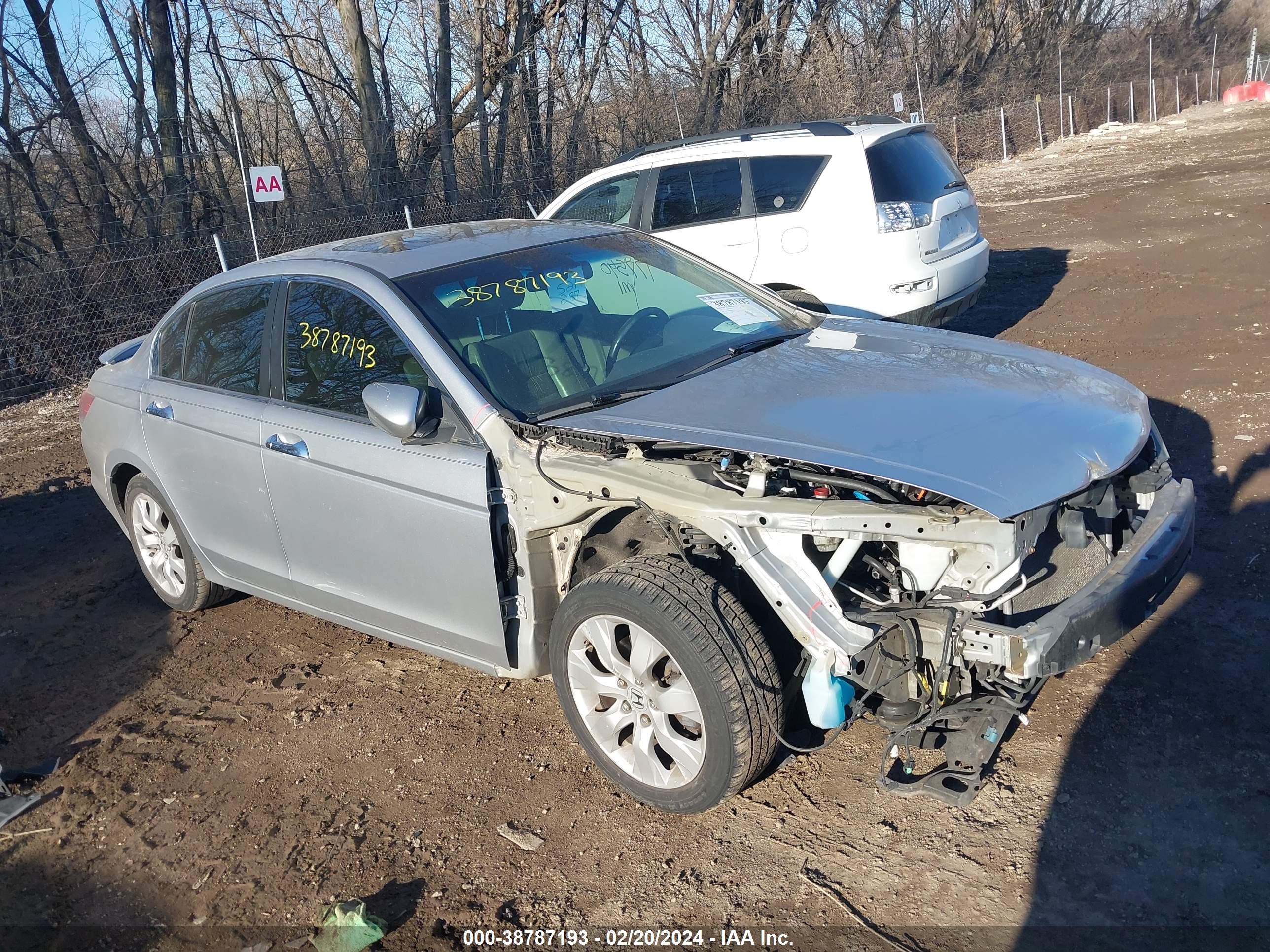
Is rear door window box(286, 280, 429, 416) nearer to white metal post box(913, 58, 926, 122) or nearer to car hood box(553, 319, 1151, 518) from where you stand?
car hood box(553, 319, 1151, 518)

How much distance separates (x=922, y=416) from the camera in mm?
3428

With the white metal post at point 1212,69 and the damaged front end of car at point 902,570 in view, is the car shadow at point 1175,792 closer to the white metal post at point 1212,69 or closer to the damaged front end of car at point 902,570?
the damaged front end of car at point 902,570

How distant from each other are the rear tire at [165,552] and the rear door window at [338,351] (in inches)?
51.8

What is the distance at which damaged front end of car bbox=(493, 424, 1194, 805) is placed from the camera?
3037mm

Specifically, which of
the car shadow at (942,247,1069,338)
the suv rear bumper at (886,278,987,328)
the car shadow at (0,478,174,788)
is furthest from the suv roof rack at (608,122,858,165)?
the car shadow at (0,478,174,788)

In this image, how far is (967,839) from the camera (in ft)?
10.7

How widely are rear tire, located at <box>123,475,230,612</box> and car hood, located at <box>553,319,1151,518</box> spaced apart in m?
2.66

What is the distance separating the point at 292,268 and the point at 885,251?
4460 millimetres

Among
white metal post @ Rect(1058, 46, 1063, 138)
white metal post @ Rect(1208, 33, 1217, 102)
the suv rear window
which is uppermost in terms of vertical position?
white metal post @ Rect(1208, 33, 1217, 102)

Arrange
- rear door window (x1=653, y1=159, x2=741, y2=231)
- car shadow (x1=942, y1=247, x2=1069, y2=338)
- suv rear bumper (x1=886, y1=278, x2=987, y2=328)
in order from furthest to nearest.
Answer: car shadow (x1=942, y1=247, x2=1069, y2=338)
rear door window (x1=653, y1=159, x2=741, y2=231)
suv rear bumper (x1=886, y1=278, x2=987, y2=328)

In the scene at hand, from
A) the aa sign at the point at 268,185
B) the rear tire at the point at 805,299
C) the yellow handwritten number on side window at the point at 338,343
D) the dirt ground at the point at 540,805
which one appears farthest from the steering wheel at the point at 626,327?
the aa sign at the point at 268,185

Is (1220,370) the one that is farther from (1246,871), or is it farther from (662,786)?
(662,786)

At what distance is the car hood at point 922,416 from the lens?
122 inches

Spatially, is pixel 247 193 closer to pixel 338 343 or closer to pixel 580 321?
pixel 338 343
